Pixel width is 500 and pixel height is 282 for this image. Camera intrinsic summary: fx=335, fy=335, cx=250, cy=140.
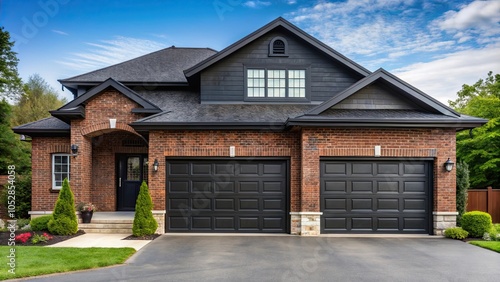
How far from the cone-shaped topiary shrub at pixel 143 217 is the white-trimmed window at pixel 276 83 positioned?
17.9 feet

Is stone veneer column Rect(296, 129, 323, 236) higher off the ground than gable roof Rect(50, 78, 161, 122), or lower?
lower

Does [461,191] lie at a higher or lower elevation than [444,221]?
higher

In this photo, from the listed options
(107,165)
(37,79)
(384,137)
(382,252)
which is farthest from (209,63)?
(37,79)

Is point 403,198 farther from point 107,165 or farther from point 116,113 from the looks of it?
point 107,165

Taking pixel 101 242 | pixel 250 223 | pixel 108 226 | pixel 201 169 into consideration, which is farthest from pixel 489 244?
pixel 108 226

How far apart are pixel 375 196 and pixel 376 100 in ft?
10.7

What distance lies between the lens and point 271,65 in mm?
13094

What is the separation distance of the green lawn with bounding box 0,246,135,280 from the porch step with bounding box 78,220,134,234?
8.16ft

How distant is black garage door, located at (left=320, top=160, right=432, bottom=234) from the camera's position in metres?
10.8

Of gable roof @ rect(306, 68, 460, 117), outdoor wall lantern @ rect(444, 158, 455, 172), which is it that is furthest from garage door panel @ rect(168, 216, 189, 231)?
outdoor wall lantern @ rect(444, 158, 455, 172)

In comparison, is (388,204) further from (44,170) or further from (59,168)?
(44,170)

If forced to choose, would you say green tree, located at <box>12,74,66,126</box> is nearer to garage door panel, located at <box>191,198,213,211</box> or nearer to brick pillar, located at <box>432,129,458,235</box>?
garage door panel, located at <box>191,198,213,211</box>

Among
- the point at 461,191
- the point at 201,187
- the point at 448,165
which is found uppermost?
the point at 448,165

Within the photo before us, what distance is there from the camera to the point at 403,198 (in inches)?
427
